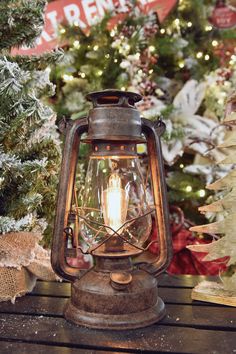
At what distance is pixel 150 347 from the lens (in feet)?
2.35

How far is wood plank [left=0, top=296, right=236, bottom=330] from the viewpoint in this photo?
81 centimetres

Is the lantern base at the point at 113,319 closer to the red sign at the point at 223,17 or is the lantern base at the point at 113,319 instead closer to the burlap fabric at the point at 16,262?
the burlap fabric at the point at 16,262

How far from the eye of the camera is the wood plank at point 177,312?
81 centimetres

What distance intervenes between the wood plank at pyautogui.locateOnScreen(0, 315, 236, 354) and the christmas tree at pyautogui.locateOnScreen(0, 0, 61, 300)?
0.60 feet

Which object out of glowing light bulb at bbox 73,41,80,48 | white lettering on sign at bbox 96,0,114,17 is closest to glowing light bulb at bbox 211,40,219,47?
white lettering on sign at bbox 96,0,114,17

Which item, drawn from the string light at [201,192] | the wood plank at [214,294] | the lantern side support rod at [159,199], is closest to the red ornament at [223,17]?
the string light at [201,192]

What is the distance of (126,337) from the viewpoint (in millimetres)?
756

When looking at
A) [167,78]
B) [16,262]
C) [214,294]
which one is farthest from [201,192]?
[16,262]

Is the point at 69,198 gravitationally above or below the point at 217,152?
below

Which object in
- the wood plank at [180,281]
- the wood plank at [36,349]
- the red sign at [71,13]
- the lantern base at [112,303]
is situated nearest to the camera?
the wood plank at [36,349]

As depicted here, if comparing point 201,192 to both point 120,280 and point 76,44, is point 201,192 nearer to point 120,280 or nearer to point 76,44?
point 76,44

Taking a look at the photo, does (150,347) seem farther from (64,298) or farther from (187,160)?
(187,160)

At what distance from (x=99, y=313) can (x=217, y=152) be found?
1243 millimetres

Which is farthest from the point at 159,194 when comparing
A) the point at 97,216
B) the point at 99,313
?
the point at 99,313
